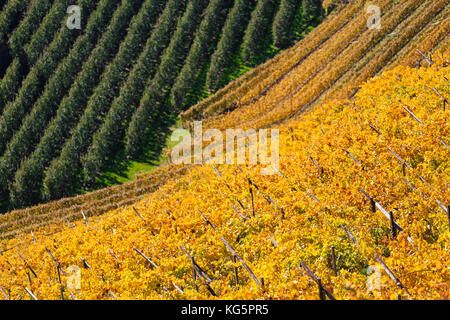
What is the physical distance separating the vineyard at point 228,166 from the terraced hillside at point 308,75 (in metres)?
0.30

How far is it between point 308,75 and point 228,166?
87.7 feet

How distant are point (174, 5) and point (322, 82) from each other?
38693 mm

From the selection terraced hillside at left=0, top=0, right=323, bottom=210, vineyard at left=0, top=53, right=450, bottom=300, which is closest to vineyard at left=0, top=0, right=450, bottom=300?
vineyard at left=0, top=53, right=450, bottom=300

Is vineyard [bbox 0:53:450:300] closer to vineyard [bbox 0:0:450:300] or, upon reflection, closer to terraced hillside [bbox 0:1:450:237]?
vineyard [bbox 0:0:450:300]

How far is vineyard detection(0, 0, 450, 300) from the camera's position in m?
20.2

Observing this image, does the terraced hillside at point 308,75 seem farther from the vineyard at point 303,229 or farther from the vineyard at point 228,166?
the vineyard at point 303,229

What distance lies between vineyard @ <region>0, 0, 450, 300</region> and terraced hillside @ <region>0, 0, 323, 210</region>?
0.27m

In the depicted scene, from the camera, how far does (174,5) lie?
3056 inches

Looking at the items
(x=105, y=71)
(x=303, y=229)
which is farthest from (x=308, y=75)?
(x=303, y=229)

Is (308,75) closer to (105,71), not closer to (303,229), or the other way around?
(105,71)

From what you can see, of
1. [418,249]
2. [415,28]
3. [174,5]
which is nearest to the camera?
[418,249]

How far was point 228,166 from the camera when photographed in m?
34.8
